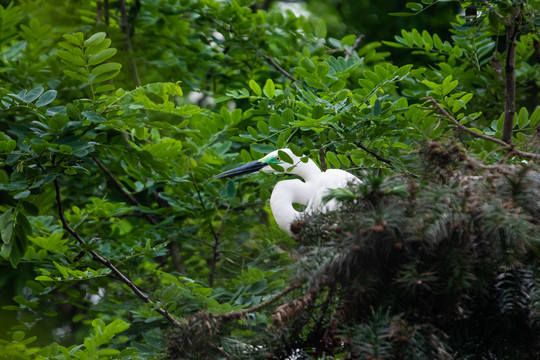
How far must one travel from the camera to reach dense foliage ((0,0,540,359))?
1625mm

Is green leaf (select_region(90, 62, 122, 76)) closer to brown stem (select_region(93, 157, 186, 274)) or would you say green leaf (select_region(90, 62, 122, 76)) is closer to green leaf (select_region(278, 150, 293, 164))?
green leaf (select_region(278, 150, 293, 164))

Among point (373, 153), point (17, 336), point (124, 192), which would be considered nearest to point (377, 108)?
point (373, 153)

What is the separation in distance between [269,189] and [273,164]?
0.64m

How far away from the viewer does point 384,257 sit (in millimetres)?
1625

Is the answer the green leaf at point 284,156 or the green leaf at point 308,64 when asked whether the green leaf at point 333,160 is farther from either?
the green leaf at point 308,64

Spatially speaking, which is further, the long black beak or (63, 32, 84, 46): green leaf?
the long black beak

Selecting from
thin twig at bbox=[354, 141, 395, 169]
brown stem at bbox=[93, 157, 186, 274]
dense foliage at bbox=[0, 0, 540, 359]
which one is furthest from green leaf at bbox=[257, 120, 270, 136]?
brown stem at bbox=[93, 157, 186, 274]

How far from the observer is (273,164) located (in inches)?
104

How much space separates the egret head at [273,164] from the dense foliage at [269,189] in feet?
0.20

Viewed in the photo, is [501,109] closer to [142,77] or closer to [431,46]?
[431,46]

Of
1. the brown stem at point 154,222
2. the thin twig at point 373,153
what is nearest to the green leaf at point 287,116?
the thin twig at point 373,153

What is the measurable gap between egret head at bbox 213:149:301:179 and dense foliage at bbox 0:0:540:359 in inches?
2.4

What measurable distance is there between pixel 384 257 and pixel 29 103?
140cm

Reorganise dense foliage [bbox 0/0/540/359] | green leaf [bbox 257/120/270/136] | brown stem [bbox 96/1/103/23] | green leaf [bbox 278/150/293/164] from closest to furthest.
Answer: dense foliage [bbox 0/0/540/359], green leaf [bbox 278/150/293/164], green leaf [bbox 257/120/270/136], brown stem [bbox 96/1/103/23]
